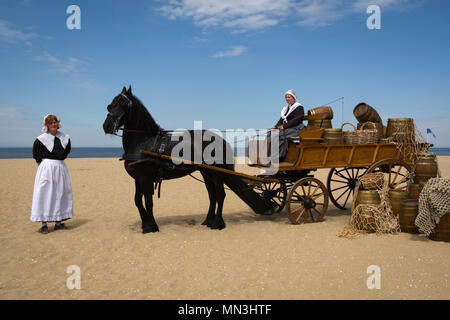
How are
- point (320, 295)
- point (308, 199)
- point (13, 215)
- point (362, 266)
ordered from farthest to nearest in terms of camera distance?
point (13, 215) → point (308, 199) → point (362, 266) → point (320, 295)

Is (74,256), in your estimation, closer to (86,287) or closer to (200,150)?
(86,287)

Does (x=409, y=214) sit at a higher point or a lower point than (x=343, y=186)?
lower

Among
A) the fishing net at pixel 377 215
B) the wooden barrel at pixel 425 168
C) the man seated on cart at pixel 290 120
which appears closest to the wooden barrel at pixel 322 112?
the man seated on cart at pixel 290 120

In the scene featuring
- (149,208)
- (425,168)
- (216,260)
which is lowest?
(216,260)

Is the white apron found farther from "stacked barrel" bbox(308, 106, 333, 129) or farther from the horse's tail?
"stacked barrel" bbox(308, 106, 333, 129)

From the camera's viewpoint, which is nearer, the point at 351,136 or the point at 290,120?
the point at 290,120

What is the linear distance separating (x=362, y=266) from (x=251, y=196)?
3191mm

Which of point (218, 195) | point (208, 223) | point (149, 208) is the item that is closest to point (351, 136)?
point (218, 195)

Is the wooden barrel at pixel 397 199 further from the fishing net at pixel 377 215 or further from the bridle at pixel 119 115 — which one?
the bridle at pixel 119 115

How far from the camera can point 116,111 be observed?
6.20 m

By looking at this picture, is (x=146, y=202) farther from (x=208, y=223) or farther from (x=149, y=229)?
(x=208, y=223)

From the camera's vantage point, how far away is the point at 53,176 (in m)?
6.78

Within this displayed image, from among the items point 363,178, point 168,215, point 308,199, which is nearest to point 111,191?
point 168,215

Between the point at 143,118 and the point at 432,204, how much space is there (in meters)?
5.68
